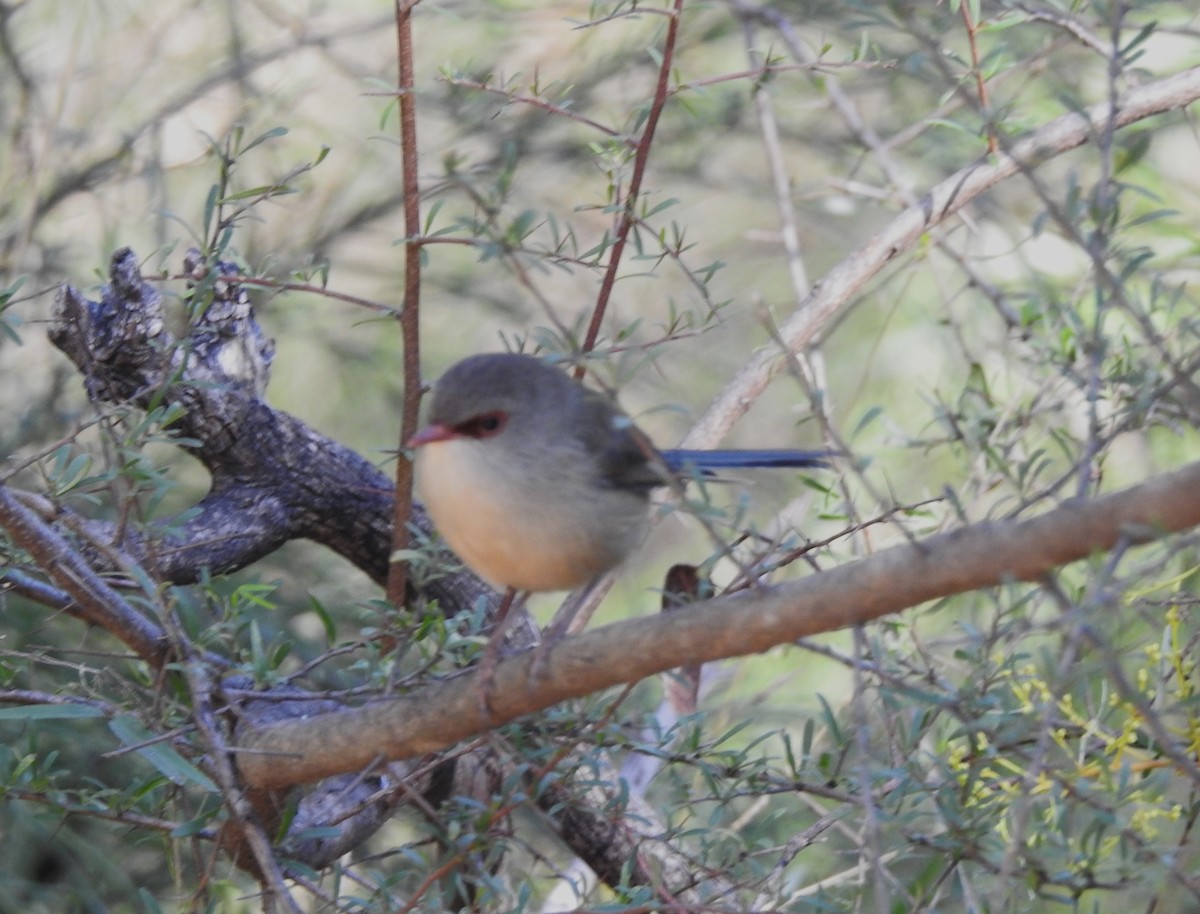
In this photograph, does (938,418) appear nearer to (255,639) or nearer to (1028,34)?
(255,639)

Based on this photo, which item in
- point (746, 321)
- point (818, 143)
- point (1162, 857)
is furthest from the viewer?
point (746, 321)

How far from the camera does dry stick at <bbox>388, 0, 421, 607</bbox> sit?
324 cm

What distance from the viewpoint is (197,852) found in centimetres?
295

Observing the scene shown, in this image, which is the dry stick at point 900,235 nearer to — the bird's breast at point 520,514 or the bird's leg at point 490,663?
the bird's breast at point 520,514

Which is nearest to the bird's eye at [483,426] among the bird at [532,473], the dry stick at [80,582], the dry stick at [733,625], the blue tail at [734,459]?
the bird at [532,473]

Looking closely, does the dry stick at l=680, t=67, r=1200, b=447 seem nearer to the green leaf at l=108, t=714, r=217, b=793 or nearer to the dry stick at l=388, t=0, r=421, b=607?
the dry stick at l=388, t=0, r=421, b=607

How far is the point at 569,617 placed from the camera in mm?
3369

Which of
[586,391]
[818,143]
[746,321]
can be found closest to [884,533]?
[818,143]

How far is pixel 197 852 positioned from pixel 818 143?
493 centimetres

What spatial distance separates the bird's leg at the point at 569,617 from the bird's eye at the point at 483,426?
17.0 inches

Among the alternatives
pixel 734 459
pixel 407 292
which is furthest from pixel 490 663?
pixel 407 292

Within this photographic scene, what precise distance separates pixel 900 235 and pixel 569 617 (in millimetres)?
1652

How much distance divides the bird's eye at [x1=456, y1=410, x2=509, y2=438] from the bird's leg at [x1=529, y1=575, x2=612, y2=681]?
431 mm

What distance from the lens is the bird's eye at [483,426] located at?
3199mm
